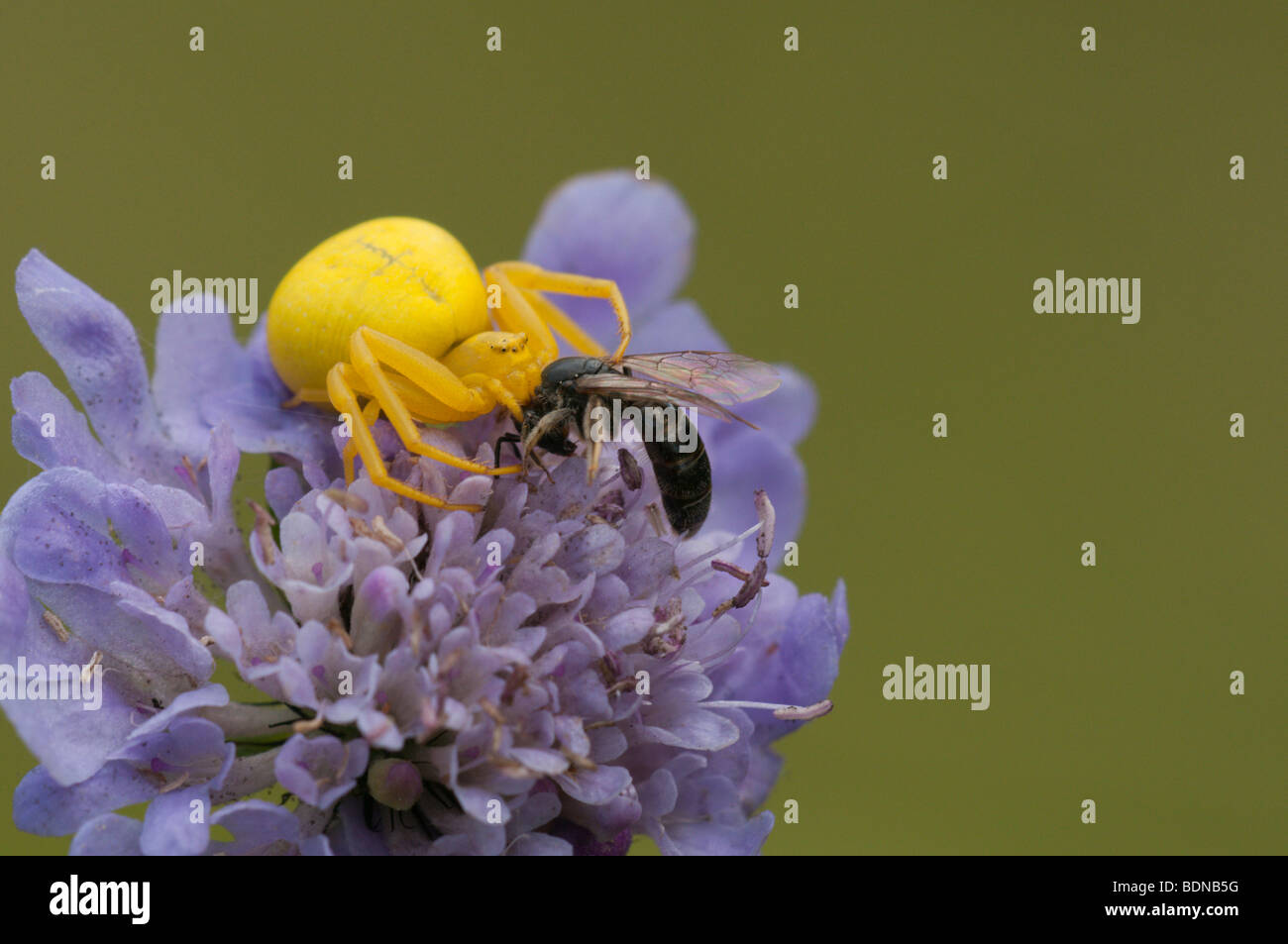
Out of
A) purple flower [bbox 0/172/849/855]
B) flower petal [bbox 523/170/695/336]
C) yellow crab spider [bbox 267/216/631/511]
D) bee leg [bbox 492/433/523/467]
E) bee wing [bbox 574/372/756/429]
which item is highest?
flower petal [bbox 523/170/695/336]

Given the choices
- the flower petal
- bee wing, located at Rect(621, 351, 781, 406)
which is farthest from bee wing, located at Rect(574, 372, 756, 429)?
the flower petal

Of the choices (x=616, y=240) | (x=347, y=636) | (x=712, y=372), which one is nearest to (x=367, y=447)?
(x=347, y=636)

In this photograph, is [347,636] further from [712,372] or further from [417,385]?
[712,372]

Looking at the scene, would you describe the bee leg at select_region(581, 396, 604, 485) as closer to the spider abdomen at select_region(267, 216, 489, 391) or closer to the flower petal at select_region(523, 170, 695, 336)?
the spider abdomen at select_region(267, 216, 489, 391)

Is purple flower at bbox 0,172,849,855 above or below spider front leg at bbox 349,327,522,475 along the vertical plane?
below

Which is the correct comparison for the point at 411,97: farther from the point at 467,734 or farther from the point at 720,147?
the point at 467,734

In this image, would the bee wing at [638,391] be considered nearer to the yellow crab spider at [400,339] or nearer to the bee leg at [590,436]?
the bee leg at [590,436]
